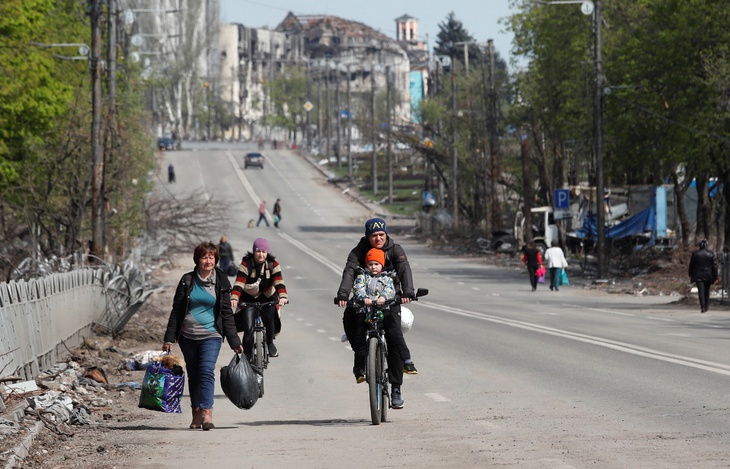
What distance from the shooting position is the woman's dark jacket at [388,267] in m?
11.4

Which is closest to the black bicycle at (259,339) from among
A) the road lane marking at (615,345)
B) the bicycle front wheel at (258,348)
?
the bicycle front wheel at (258,348)

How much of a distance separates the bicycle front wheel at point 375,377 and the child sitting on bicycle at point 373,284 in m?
0.17

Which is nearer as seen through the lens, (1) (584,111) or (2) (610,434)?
(2) (610,434)

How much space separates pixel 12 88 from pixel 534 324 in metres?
17.3

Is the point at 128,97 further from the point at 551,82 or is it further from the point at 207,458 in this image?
the point at 207,458

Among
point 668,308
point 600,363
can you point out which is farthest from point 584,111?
point 600,363

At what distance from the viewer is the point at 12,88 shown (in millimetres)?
36188

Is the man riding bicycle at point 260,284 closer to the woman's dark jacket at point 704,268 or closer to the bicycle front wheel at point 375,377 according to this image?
the bicycle front wheel at point 375,377

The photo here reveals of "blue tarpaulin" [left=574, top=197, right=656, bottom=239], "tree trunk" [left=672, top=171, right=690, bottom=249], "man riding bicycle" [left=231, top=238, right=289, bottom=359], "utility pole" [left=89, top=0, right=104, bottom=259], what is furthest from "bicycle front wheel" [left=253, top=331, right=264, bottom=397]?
"tree trunk" [left=672, top=171, right=690, bottom=249]

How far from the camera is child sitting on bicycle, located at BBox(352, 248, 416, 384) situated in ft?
37.3

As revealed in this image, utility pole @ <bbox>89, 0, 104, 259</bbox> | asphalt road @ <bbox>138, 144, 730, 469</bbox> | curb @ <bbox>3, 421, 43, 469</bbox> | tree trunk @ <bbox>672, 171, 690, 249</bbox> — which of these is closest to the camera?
curb @ <bbox>3, 421, 43, 469</bbox>

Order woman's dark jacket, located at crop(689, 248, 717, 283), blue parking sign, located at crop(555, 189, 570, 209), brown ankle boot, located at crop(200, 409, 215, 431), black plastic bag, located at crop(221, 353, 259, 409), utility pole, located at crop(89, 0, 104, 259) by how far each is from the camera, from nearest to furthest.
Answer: brown ankle boot, located at crop(200, 409, 215, 431)
black plastic bag, located at crop(221, 353, 259, 409)
woman's dark jacket, located at crop(689, 248, 717, 283)
utility pole, located at crop(89, 0, 104, 259)
blue parking sign, located at crop(555, 189, 570, 209)

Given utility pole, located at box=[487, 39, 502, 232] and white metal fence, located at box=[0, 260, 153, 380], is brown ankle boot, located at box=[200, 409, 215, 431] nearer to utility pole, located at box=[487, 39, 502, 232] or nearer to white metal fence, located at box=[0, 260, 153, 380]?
white metal fence, located at box=[0, 260, 153, 380]

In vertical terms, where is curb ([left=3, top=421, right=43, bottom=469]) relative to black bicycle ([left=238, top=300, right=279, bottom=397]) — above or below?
below
